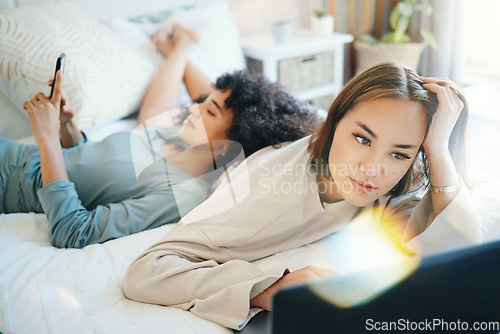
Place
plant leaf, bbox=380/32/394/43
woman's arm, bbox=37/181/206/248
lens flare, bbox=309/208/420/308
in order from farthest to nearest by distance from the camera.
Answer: plant leaf, bbox=380/32/394/43 < woman's arm, bbox=37/181/206/248 < lens flare, bbox=309/208/420/308

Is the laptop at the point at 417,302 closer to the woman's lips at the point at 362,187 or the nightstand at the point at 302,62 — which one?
the woman's lips at the point at 362,187

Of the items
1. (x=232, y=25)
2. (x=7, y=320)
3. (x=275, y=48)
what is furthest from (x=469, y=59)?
(x=7, y=320)

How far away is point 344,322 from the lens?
0.50 meters

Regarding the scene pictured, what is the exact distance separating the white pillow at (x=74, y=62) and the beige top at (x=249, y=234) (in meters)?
0.80

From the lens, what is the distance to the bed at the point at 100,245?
0.78 meters

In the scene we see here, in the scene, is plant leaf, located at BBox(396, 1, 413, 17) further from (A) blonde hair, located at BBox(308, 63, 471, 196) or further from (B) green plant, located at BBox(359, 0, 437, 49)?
(A) blonde hair, located at BBox(308, 63, 471, 196)

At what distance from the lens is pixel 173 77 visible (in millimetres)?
1701

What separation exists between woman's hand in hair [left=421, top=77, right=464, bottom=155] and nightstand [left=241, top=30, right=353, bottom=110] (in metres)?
1.35

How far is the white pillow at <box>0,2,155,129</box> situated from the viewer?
145cm

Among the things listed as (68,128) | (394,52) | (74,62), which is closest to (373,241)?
(68,128)

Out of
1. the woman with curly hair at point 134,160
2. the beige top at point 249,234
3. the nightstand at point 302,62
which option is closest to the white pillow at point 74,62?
the woman with curly hair at point 134,160

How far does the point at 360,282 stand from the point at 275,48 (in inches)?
68.9

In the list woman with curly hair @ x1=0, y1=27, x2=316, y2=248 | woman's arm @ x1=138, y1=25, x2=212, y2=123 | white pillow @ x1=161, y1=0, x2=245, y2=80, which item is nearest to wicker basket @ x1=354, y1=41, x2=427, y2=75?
white pillow @ x1=161, y1=0, x2=245, y2=80

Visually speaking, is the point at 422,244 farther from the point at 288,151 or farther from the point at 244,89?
the point at 244,89
